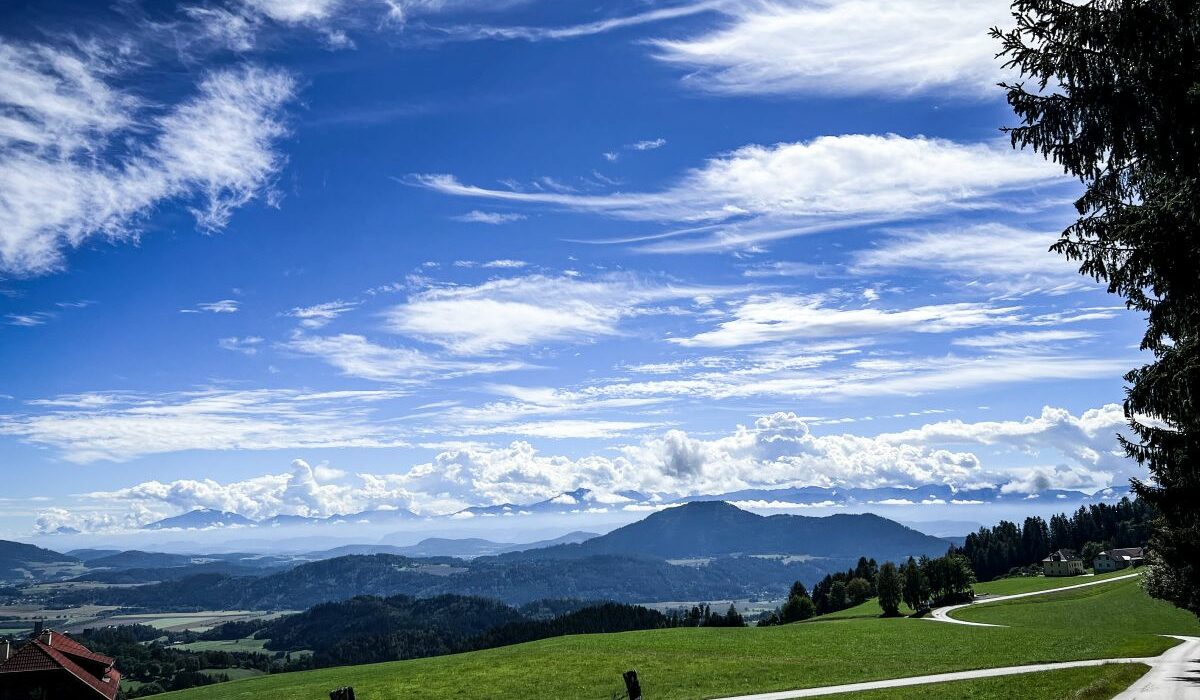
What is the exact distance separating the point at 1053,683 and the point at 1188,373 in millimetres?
26159

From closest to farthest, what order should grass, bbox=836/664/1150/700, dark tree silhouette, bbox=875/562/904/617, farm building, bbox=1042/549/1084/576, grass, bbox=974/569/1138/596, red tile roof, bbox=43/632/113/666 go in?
1. grass, bbox=836/664/1150/700
2. red tile roof, bbox=43/632/113/666
3. dark tree silhouette, bbox=875/562/904/617
4. grass, bbox=974/569/1138/596
5. farm building, bbox=1042/549/1084/576

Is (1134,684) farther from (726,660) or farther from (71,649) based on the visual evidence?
(71,649)

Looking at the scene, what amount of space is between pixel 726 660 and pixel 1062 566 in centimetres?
14712

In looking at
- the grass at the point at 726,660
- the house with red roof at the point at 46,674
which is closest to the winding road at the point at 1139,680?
the grass at the point at 726,660

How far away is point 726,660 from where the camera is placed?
54.0m

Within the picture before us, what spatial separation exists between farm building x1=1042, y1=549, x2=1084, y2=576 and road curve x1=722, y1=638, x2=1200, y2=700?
13829 cm

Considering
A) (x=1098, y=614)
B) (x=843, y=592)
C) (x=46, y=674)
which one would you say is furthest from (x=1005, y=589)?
(x=46, y=674)

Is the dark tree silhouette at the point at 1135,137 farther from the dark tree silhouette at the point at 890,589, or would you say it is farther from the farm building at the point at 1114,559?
the farm building at the point at 1114,559

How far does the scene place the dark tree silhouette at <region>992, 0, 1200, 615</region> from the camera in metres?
13.1

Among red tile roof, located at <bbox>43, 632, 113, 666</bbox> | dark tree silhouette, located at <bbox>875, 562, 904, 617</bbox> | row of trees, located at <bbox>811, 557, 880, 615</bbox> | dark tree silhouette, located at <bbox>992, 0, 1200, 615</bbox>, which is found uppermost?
dark tree silhouette, located at <bbox>992, 0, 1200, 615</bbox>

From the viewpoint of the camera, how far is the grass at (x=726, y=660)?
4528 centimetres

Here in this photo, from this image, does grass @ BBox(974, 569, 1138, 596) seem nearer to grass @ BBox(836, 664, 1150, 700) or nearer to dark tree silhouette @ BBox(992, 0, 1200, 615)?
grass @ BBox(836, 664, 1150, 700)

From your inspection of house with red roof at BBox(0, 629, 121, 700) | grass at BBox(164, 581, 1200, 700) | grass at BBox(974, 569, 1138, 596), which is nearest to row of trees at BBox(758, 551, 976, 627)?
grass at BBox(974, 569, 1138, 596)

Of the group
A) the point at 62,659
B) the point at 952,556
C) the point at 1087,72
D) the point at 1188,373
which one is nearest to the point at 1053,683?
the point at 1188,373
